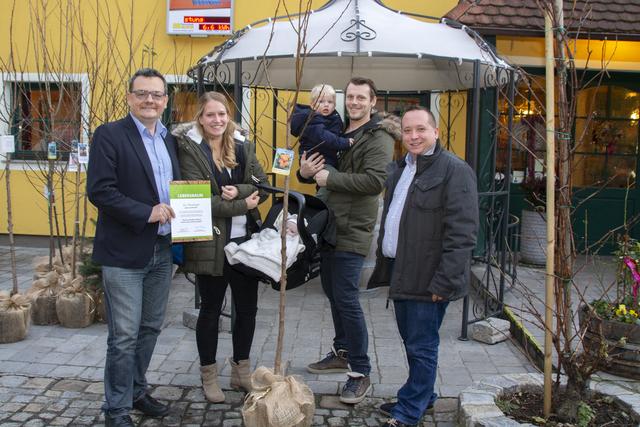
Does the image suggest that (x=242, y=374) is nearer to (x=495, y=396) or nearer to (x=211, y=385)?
(x=211, y=385)

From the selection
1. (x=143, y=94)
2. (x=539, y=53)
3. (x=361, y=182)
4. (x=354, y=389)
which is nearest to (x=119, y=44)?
(x=539, y=53)

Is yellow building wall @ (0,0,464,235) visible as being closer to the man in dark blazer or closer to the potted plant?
the potted plant

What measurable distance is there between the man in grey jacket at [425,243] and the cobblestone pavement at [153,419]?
42 cm

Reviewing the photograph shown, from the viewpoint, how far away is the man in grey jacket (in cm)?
332

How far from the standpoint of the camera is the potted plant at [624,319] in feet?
14.2

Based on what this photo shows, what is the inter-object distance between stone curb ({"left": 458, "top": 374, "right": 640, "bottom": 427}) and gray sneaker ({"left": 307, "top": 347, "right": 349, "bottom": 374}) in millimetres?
1194

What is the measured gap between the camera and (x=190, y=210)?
11.5ft

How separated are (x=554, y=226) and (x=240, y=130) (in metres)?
2.04

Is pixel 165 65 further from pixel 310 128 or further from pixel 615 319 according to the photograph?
pixel 615 319

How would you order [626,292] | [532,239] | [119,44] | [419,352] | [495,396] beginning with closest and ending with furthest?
1. [495,396]
2. [419,352]
3. [626,292]
4. [532,239]
5. [119,44]

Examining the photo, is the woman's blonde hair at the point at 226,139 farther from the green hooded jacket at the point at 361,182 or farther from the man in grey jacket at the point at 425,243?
the man in grey jacket at the point at 425,243

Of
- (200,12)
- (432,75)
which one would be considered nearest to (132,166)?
(432,75)

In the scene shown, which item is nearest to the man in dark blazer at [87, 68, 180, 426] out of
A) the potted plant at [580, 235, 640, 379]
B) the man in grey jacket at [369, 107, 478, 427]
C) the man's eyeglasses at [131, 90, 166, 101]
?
the man's eyeglasses at [131, 90, 166, 101]

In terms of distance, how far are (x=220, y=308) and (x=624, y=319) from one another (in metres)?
2.80
